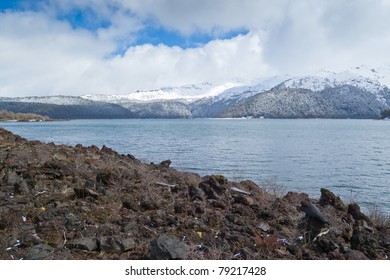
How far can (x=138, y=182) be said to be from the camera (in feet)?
34.5

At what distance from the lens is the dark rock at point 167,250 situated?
5422 mm

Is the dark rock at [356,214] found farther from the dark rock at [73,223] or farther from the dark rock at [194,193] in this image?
the dark rock at [73,223]

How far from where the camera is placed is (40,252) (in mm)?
5566

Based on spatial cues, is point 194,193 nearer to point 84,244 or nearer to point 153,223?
point 153,223

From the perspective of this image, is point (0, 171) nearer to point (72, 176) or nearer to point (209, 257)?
point (72, 176)

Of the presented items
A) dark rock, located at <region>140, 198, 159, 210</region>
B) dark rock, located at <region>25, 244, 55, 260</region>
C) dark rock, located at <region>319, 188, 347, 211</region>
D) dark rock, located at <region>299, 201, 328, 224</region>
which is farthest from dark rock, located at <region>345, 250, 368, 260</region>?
dark rock, located at <region>25, 244, 55, 260</region>

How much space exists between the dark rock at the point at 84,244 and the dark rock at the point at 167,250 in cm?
102

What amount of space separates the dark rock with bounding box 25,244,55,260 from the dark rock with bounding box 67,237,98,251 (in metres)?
0.32

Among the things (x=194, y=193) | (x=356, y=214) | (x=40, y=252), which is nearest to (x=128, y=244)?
(x=40, y=252)

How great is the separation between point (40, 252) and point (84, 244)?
64cm

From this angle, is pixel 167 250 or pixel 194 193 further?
pixel 194 193

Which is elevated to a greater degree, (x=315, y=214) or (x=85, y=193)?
(x=85, y=193)

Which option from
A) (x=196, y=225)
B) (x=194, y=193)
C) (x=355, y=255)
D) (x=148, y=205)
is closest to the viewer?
(x=355, y=255)

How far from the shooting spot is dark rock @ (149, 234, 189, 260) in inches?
213
